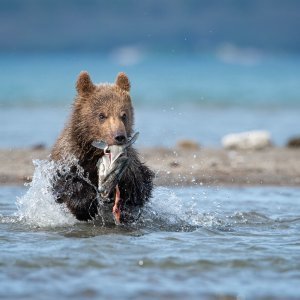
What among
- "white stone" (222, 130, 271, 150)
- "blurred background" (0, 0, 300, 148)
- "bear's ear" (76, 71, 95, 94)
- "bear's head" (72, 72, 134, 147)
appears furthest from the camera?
"blurred background" (0, 0, 300, 148)

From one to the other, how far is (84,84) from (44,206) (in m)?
1.18

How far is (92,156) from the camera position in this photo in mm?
9492

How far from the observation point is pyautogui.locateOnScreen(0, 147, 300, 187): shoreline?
13.6 meters

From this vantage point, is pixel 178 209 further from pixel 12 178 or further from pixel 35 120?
pixel 35 120

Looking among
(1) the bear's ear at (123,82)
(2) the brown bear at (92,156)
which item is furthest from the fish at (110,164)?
(1) the bear's ear at (123,82)

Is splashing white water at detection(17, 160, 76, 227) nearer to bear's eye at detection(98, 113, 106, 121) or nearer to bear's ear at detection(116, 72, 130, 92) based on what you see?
bear's eye at detection(98, 113, 106, 121)

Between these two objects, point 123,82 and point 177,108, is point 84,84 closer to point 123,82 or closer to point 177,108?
point 123,82

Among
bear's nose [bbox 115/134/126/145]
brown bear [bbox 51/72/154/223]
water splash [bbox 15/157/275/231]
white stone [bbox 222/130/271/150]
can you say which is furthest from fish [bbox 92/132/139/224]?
white stone [bbox 222/130/271/150]

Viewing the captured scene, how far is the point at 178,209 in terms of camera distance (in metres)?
10.5

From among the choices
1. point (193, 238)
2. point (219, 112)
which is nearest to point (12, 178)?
point (193, 238)

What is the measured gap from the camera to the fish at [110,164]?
29.3 ft

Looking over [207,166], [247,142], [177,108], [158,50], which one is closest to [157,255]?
[207,166]

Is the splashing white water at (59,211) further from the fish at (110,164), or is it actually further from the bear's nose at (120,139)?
the bear's nose at (120,139)

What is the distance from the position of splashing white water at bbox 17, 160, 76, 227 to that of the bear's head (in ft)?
1.48
